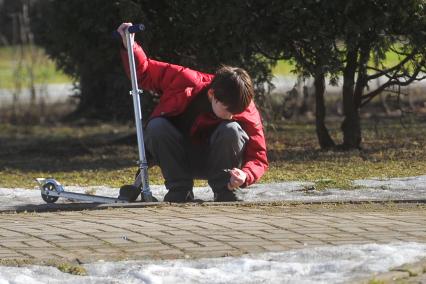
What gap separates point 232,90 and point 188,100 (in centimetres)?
56

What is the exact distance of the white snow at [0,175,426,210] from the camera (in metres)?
7.65

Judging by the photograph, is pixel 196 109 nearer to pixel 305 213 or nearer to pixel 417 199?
pixel 305 213

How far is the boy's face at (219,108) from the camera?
280 inches

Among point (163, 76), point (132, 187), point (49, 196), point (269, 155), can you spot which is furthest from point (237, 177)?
point (269, 155)

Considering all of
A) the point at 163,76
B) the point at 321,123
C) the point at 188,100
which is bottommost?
the point at 321,123

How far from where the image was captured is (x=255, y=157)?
726cm

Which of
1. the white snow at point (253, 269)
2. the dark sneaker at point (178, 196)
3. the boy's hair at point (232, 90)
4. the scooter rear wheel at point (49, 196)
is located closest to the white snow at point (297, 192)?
the scooter rear wheel at point (49, 196)

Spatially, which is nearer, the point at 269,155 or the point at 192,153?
the point at 192,153

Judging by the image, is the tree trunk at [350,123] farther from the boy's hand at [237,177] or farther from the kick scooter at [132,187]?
the boy's hand at [237,177]

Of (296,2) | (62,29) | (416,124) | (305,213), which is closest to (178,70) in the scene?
(305,213)

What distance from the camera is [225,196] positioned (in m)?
7.45

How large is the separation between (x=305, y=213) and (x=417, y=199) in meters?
0.99

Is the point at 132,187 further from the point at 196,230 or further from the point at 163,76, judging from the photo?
the point at 196,230

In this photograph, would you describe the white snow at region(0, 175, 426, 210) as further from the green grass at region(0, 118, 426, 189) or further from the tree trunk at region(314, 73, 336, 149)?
the tree trunk at region(314, 73, 336, 149)
